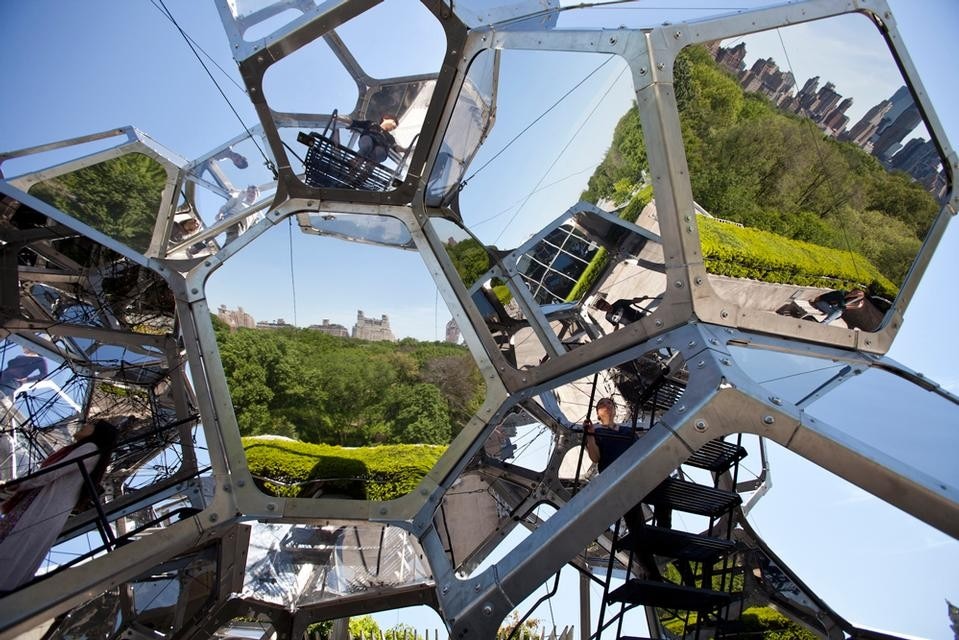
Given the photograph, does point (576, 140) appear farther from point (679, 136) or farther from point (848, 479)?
point (848, 479)

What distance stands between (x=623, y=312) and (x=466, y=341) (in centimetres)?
147

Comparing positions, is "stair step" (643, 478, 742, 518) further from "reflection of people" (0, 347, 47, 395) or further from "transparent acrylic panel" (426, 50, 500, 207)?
"reflection of people" (0, 347, 47, 395)

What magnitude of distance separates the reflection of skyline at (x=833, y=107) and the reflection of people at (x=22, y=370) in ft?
33.3

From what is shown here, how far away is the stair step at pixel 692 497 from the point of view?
3.72 meters

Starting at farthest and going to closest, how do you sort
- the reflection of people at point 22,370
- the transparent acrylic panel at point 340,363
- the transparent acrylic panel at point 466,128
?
the reflection of people at point 22,370, the transparent acrylic panel at point 340,363, the transparent acrylic panel at point 466,128

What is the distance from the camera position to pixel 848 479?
114 inches

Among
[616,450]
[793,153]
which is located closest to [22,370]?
[616,450]

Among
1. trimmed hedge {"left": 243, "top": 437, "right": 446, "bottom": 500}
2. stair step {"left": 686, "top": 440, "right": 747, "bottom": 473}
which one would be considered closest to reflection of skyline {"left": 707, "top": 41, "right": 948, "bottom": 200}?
stair step {"left": 686, "top": 440, "right": 747, "bottom": 473}

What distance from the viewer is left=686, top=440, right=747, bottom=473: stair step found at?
155 inches

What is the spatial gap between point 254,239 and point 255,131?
5.95ft

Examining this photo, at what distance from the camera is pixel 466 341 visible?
529 centimetres

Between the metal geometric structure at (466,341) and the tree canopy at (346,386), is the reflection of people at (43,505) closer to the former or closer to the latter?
the metal geometric structure at (466,341)

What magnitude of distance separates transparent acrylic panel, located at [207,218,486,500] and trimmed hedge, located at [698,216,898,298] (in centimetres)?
237

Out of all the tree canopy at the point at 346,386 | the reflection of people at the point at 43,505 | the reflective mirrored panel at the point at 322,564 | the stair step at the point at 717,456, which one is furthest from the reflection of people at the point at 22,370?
the stair step at the point at 717,456
